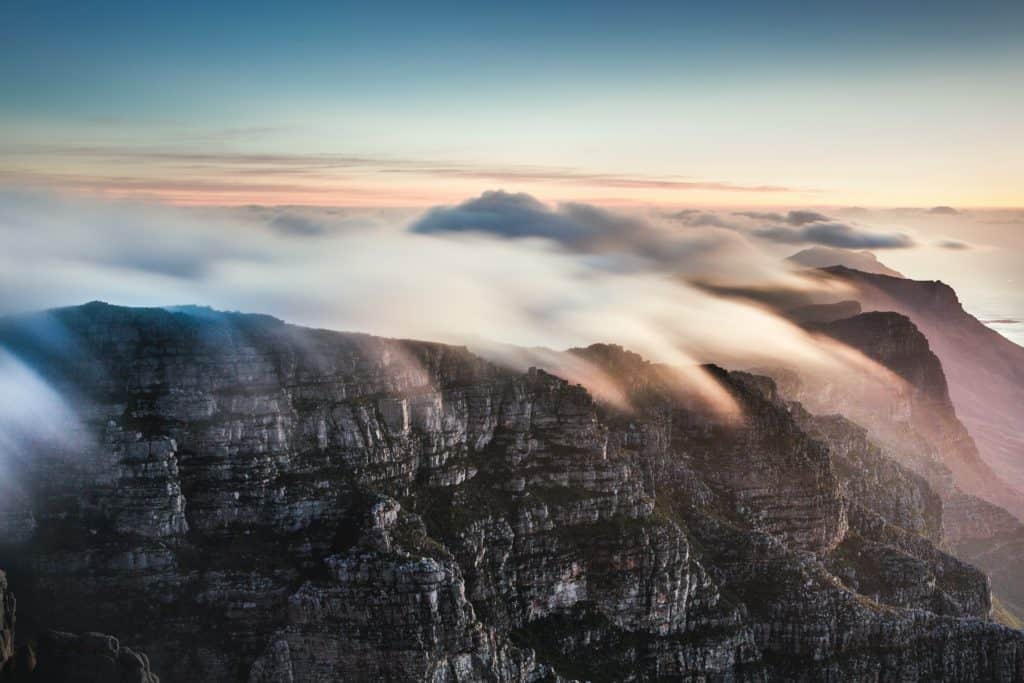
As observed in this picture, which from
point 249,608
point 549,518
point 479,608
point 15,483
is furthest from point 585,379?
point 15,483

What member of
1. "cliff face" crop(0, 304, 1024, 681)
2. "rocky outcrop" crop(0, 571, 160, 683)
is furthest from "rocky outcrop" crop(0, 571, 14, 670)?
"cliff face" crop(0, 304, 1024, 681)

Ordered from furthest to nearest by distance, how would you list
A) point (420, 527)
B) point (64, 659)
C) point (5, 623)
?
point (420, 527)
point (64, 659)
point (5, 623)

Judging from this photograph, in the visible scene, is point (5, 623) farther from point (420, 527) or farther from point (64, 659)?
point (420, 527)

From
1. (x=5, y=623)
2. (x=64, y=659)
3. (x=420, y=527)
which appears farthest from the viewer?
(x=420, y=527)

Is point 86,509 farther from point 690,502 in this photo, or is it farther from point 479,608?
point 690,502

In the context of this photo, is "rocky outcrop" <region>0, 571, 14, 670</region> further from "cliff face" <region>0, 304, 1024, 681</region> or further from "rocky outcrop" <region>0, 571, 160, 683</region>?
"cliff face" <region>0, 304, 1024, 681</region>

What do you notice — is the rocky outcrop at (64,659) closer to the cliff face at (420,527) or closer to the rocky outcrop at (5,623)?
the rocky outcrop at (5,623)

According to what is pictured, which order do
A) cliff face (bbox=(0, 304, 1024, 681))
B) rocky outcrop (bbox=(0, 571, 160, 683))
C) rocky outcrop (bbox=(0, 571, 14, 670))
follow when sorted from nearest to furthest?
rocky outcrop (bbox=(0, 571, 14, 670)), rocky outcrop (bbox=(0, 571, 160, 683)), cliff face (bbox=(0, 304, 1024, 681))

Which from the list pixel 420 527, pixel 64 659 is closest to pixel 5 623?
pixel 64 659
